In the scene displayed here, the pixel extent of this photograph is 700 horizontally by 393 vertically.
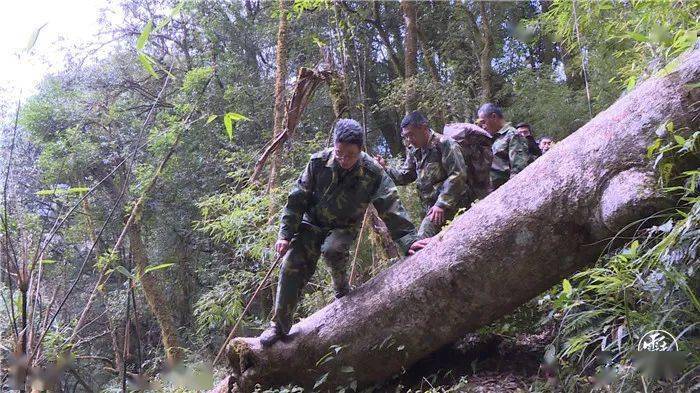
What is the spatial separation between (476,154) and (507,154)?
324 millimetres

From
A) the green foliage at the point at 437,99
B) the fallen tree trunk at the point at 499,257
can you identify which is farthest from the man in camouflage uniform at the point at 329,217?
the green foliage at the point at 437,99

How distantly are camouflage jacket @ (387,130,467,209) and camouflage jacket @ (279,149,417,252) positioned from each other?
55 cm

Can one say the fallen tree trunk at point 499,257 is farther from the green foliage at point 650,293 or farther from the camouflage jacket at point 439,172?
the camouflage jacket at point 439,172

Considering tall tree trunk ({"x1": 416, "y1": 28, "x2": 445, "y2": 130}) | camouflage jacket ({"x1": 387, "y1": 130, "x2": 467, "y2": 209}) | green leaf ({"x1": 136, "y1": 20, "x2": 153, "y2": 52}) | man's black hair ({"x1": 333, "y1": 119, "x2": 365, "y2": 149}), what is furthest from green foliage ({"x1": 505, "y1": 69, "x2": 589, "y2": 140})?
green leaf ({"x1": 136, "y1": 20, "x2": 153, "y2": 52})

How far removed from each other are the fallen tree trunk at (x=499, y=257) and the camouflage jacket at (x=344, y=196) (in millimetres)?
367

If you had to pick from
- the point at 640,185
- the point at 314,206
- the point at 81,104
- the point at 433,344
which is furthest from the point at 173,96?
the point at 640,185

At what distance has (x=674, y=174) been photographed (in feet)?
9.51

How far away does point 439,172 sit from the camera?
4.96 metres

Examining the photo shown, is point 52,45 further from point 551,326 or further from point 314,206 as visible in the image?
point 551,326

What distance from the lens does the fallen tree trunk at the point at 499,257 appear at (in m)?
3.06

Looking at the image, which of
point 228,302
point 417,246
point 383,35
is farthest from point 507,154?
point 383,35

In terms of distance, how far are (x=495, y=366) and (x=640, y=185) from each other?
1842 mm

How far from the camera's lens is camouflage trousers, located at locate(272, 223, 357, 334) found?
4504mm

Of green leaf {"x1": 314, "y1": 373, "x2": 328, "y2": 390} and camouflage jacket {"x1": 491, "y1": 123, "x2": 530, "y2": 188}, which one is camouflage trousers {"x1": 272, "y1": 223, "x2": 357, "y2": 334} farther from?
camouflage jacket {"x1": 491, "y1": 123, "x2": 530, "y2": 188}
